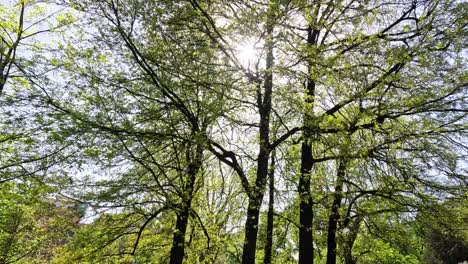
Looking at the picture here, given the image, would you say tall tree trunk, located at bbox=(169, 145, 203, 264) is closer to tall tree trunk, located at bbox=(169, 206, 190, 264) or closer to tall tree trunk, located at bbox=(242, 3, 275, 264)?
tall tree trunk, located at bbox=(169, 206, 190, 264)

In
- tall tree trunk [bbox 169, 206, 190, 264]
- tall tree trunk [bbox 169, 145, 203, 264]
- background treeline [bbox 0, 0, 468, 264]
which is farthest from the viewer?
tall tree trunk [bbox 169, 206, 190, 264]

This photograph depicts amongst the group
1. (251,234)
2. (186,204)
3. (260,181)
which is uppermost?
(260,181)

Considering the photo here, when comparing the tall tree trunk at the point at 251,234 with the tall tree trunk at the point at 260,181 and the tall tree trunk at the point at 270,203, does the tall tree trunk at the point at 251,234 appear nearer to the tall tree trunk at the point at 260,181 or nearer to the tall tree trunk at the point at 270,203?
the tall tree trunk at the point at 260,181

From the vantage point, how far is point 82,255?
787 centimetres

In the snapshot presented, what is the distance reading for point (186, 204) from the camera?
722 cm

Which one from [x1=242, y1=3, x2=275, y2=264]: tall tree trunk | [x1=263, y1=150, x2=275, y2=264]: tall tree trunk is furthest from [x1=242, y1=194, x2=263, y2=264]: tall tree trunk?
[x1=263, y1=150, x2=275, y2=264]: tall tree trunk

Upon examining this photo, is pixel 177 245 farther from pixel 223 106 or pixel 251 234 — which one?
pixel 223 106

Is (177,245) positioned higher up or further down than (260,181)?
further down

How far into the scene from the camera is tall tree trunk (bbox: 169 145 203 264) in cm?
724

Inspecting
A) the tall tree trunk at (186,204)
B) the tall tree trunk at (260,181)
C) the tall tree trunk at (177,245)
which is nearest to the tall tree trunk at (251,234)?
the tall tree trunk at (260,181)

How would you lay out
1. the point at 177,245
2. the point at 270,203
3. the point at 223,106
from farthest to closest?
the point at 270,203, the point at 177,245, the point at 223,106

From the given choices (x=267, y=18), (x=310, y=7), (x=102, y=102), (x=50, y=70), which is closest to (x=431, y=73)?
(x=310, y=7)

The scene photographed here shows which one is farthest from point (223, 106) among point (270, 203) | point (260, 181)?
point (270, 203)

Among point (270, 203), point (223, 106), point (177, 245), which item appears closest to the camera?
point (223, 106)
